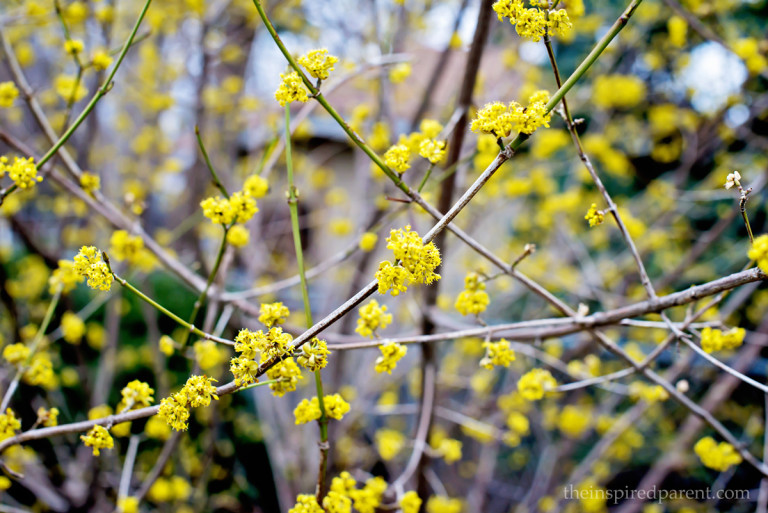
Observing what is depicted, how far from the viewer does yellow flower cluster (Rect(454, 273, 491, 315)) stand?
5.29ft

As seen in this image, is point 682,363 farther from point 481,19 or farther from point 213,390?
point 213,390

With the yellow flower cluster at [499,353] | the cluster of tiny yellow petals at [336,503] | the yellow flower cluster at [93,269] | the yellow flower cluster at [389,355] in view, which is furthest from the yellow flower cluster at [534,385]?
the yellow flower cluster at [93,269]

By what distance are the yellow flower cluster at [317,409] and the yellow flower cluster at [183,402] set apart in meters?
0.30

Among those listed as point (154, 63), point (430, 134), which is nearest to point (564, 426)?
point (430, 134)

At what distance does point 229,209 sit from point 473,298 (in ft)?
2.65

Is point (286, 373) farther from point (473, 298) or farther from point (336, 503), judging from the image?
point (473, 298)

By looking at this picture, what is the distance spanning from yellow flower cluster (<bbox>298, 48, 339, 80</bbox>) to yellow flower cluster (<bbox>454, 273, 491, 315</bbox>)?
77 cm

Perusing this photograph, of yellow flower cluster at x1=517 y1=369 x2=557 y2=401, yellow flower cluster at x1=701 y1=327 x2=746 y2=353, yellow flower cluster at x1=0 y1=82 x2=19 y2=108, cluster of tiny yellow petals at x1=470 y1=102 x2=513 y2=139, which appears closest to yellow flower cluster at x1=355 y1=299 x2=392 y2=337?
cluster of tiny yellow petals at x1=470 y1=102 x2=513 y2=139

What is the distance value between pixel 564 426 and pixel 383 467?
2.36m

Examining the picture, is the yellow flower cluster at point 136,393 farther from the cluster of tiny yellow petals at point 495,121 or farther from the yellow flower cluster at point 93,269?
the cluster of tiny yellow petals at point 495,121

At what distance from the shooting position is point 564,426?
369 centimetres

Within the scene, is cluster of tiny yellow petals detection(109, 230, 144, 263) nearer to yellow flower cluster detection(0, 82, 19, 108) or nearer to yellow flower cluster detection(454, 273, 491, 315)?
yellow flower cluster detection(0, 82, 19, 108)

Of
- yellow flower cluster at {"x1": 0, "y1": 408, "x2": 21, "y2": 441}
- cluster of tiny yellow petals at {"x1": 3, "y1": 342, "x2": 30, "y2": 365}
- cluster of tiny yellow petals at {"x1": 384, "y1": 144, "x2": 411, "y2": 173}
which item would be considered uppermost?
cluster of tiny yellow petals at {"x1": 384, "y1": 144, "x2": 411, "y2": 173}

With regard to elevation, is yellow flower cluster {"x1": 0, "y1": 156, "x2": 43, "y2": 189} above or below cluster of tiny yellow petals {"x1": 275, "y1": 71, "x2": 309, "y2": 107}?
above
